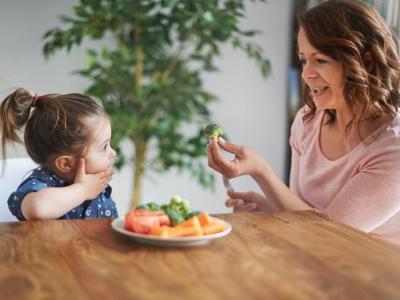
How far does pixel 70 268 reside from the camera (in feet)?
3.36

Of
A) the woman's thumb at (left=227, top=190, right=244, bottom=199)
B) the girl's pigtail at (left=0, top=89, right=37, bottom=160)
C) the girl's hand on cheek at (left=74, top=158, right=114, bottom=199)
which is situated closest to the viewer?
the girl's hand on cheek at (left=74, top=158, right=114, bottom=199)

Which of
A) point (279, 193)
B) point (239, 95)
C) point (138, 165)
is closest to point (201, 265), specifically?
point (279, 193)

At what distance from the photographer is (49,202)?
1.41m

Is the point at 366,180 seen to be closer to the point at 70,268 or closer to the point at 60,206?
the point at 60,206

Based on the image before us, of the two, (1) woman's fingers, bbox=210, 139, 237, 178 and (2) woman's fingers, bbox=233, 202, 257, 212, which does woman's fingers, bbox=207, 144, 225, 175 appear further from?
(2) woman's fingers, bbox=233, 202, 257, 212

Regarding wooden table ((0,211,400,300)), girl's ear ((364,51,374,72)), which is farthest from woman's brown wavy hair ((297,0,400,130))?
wooden table ((0,211,400,300))

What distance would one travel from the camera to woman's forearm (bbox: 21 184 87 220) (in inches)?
54.9

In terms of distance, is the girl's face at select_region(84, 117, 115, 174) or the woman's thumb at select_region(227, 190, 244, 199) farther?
the woman's thumb at select_region(227, 190, 244, 199)

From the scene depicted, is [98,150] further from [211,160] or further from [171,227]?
[171,227]

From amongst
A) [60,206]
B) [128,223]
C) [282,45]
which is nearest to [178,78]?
[282,45]

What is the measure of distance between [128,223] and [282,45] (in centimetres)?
258

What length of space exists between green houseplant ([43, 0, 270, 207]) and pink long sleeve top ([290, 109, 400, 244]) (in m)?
1.21

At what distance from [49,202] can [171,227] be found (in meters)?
0.36

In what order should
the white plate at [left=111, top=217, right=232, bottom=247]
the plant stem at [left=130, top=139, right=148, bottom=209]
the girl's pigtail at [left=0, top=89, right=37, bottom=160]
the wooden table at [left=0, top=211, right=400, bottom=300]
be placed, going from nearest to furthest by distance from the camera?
the wooden table at [left=0, top=211, right=400, bottom=300]
the white plate at [left=111, top=217, right=232, bottom=247]
the girl's pigtail at [left=0, top=89, right=37, bottom=160]
the plant stem at [left=130, top=139, right=148, bottom=209]
